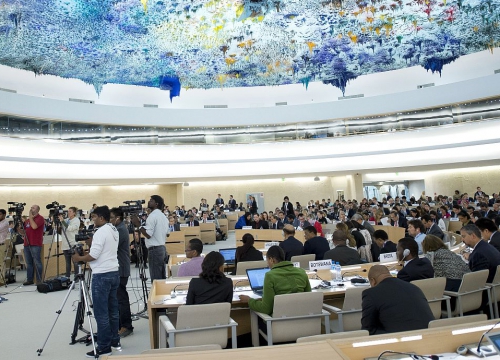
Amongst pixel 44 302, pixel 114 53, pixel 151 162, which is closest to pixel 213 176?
pixel 151 162

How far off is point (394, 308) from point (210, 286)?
1774 millimetres

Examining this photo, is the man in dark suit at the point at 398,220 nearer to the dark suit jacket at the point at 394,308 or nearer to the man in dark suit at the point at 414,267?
the man in dark suit at the point at 414,267

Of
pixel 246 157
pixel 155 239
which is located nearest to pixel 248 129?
pixel 246 157

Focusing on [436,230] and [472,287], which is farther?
[436,230]

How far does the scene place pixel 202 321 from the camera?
3596 mm

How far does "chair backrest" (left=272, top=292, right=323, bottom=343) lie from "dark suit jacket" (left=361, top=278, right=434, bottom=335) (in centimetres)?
80

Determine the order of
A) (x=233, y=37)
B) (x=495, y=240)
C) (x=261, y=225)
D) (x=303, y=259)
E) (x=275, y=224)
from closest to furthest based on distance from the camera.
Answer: (x=495, y=240) → (x=303, y=259) → (x=261, y=225) → (x=275, y=224) → (x=233, y=37)

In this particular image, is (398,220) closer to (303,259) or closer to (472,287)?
(303,259)

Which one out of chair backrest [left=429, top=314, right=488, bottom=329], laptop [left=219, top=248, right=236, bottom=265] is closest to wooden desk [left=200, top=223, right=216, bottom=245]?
laptop [left=219, top=248, right=236, bottom=265]

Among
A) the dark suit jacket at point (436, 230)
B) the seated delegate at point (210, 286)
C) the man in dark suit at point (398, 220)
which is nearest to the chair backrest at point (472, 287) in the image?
the seated delegate at point (210, 286)

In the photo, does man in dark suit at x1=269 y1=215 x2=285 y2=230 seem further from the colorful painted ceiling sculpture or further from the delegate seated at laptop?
the delegate seated at laptop

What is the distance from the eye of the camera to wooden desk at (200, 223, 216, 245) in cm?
1534

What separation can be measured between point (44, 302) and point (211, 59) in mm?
13802

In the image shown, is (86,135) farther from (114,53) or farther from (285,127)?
(285,127)
